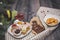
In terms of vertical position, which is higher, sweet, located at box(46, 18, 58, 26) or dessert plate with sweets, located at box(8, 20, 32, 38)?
sweet, located at box(46, 18, 58, 26)

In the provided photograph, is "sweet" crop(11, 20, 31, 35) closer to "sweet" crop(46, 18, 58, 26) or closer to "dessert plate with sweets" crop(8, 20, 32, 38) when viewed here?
"dessert plate with sweets" crop(8, 20, 32, 38)

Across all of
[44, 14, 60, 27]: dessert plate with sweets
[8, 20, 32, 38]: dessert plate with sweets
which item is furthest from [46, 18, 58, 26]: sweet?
[8, 20, 32, 38]: dessert plate with sweets

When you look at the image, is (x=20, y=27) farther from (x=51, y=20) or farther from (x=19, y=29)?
(x=51, y=20)

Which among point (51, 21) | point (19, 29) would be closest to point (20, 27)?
point (19, 29)

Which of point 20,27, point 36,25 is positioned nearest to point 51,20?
point 36,25

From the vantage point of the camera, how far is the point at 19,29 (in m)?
1.32

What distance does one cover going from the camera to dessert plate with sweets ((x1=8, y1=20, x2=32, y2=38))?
1309mm

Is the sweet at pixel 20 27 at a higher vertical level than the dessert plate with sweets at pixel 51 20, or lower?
lower

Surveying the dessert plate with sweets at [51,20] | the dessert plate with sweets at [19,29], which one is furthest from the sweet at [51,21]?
the dessert plate with sweets at [19,29]

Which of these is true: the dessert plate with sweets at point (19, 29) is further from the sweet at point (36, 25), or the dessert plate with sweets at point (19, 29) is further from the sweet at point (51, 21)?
the sweet at point (51, 21)

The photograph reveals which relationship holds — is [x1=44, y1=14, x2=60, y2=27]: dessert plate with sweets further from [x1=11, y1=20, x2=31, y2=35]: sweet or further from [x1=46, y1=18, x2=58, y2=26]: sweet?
[x1=11, y1=20, x2=31, y2=35]: sweet

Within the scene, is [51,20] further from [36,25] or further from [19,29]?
[19,29]

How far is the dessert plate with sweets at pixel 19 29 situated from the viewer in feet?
4.29

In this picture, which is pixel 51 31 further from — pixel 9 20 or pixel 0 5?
pixel 0 5
